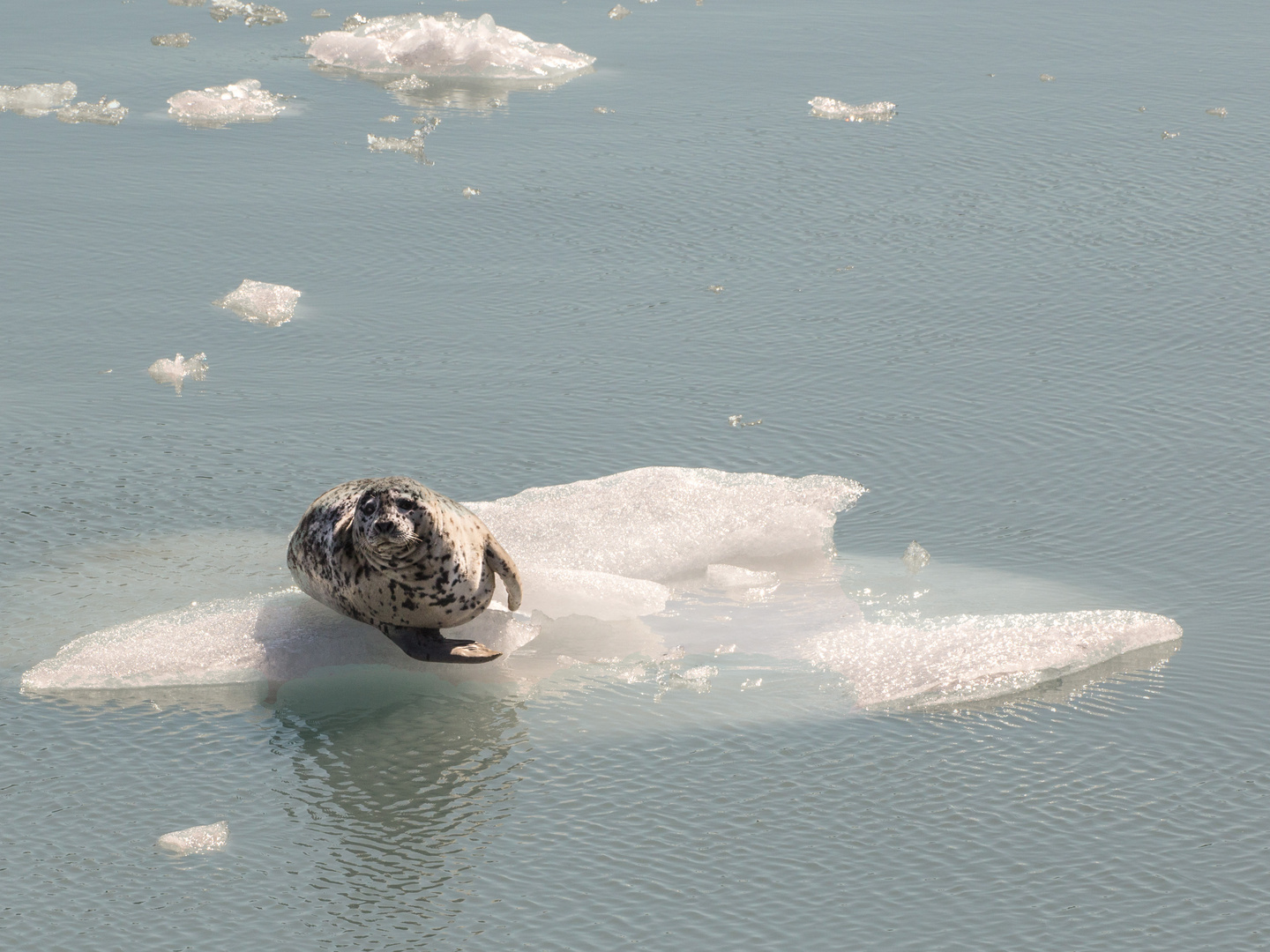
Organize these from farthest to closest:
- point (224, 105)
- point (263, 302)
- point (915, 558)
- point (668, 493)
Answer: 1. point (224, 105)
2. point (263, 302)
3. point (668, 493)
4. point (915, 558)

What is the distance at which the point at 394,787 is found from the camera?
4.55 meters

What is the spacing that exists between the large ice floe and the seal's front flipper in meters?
0.10

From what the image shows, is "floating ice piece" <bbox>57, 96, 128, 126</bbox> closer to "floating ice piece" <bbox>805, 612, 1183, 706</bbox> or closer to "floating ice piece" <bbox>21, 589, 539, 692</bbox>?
"floating ice piece" <bbox>21, 589, 539, 692</bbox>

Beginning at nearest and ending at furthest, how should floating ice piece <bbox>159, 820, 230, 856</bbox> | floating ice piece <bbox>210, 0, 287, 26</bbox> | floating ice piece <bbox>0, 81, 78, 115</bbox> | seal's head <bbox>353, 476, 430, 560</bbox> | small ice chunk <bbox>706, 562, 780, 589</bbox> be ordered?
1. floating ice piece <bbox>159, 820, 230, 856</bbox>
2. seal's head <bbox>353, 476, 430, 560</bbox>
3. small ice chunk <bbox>706, 562, 780, 589</bbox>
4. floating ice piece <bbox>0, 81, 78, 115</bbox>
5. floating ice piece <bbox>210, 0, 287, 26</bbox>

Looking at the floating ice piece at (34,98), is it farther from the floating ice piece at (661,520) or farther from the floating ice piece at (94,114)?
the floating ice piece at (661,520)

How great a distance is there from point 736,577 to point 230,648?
1675mm

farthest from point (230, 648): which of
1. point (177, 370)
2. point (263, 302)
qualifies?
point (263, 302)

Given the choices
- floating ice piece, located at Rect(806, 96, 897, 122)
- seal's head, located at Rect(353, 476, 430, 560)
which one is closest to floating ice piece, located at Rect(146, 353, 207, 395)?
seal's head, located at Rect(353, 476, 430, 560)

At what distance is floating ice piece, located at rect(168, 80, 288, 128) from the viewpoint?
10836 millimetres

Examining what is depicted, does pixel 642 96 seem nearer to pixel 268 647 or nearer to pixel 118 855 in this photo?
pixel 268 647

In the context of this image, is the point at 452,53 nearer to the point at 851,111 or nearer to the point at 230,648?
the point at 851,111

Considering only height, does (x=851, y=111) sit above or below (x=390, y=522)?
above

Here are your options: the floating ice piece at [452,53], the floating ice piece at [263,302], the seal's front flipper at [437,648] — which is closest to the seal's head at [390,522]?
the seal's front flipper at [437,648]

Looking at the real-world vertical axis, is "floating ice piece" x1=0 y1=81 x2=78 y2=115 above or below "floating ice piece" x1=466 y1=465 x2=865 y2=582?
above
